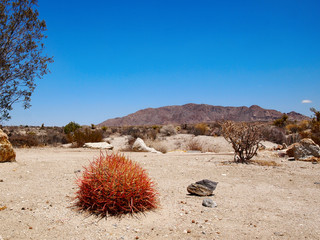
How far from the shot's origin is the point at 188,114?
110000 mm

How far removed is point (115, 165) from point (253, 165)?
6.74 m

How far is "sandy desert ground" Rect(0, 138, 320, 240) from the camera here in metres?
4.23

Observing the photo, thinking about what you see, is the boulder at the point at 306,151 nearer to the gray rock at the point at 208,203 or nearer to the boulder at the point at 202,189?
the boulder at the point at 202,189

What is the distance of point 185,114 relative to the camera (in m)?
110

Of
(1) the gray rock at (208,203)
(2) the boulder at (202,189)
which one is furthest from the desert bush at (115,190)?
(2) the boulder at (202,189)

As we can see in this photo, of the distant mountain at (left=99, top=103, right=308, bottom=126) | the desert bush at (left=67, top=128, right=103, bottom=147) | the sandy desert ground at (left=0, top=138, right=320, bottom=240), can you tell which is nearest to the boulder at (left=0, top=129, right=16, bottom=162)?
the sandy desert ground at (left=0, top=138, right=320, bottom=240)

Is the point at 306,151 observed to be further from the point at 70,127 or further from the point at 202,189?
the point at 70,127

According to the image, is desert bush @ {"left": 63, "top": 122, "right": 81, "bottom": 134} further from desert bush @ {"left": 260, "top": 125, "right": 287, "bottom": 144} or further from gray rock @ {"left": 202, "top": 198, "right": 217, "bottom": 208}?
gray rock @ {"left": 202, "top": 198, "right": 217, "bottom": 208}

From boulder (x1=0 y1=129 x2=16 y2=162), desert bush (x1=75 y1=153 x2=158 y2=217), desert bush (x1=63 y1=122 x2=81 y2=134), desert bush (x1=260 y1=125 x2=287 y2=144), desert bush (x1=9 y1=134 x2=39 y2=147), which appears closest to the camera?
desert bush (x1=75 y1=153 x2=158 y2=217)

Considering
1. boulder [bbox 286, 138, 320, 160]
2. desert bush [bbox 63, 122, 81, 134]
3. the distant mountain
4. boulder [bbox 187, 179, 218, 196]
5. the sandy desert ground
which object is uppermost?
the distant mountain

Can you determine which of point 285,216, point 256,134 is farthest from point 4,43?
point 285,216

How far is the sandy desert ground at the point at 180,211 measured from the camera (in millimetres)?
4230

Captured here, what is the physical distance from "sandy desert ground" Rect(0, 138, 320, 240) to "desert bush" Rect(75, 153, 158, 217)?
188mm

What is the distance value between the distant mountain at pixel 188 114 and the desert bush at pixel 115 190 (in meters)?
94.6
